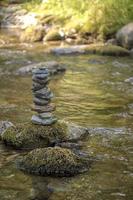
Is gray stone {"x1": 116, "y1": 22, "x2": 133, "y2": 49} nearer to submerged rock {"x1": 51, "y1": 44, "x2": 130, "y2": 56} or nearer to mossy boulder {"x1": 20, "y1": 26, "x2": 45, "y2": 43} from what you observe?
submerged rock {"x1": 51, "y1": 44, "x2": 130, "y2": 56}

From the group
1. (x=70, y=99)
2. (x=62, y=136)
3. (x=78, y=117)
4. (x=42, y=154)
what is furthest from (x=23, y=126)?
(x=70, y=99)

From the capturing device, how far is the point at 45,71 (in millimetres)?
8148

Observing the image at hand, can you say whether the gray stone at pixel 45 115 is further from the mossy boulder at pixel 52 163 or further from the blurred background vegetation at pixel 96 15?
the blurred background vegetation at pixel 96 15

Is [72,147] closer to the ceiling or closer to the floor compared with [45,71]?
closer to the floor

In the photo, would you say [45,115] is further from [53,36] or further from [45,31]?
[45,31]

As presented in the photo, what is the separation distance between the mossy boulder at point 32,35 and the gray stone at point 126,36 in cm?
360

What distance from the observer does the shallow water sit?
648cm

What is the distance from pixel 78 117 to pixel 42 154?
315cm

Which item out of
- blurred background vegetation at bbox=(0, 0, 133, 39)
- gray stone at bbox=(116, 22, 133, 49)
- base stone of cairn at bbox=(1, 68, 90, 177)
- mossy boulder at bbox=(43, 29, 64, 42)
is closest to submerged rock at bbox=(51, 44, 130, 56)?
gray stone at bbox=(116, 22, 133, 49)

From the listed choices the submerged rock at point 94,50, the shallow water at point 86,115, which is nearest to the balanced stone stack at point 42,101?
the shallow water at point 86,115

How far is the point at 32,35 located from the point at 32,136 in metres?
14.8

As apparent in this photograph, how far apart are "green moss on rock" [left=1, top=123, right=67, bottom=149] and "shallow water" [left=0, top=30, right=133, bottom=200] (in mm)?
171

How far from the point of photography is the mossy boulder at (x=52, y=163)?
6879mm

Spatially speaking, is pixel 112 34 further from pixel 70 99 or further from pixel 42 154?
pixel 42 154
